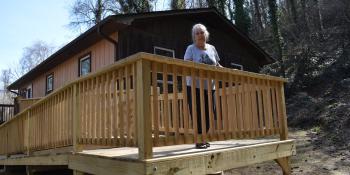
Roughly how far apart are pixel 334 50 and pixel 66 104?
1865 cm

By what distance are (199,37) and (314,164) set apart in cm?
489

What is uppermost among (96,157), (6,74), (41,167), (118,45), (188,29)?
(6,74)

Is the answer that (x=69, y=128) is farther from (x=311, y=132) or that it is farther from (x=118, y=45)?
(x=311, y=132)

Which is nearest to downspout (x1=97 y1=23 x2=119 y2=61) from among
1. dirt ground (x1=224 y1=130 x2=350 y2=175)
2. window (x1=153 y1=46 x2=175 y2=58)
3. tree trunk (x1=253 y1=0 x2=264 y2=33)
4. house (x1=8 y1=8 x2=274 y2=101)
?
house (x1=8 y1=8 x2=274 y2=101)

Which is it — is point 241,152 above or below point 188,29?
below

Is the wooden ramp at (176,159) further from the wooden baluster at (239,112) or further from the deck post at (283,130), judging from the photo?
the wooden baluster at (239,112)

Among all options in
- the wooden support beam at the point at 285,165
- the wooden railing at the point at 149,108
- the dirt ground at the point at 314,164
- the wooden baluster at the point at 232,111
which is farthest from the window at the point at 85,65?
the wooden baluster at the point at 232,111

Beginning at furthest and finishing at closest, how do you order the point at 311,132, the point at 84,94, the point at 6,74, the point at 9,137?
the point at 6,74, the point at 311,132, the point at 9,137, the point at 84,94

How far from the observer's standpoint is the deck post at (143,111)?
3.16m

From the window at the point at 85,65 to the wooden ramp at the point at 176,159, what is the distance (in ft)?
24.9

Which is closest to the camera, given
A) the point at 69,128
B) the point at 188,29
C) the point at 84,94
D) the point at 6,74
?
the point at 84,94

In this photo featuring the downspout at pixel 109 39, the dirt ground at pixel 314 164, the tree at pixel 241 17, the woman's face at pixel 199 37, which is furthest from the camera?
the tree at pixel 241 17

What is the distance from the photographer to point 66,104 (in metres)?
5.02

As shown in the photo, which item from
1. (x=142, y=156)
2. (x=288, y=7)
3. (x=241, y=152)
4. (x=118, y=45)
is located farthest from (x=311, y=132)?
(x=288, y=7)
